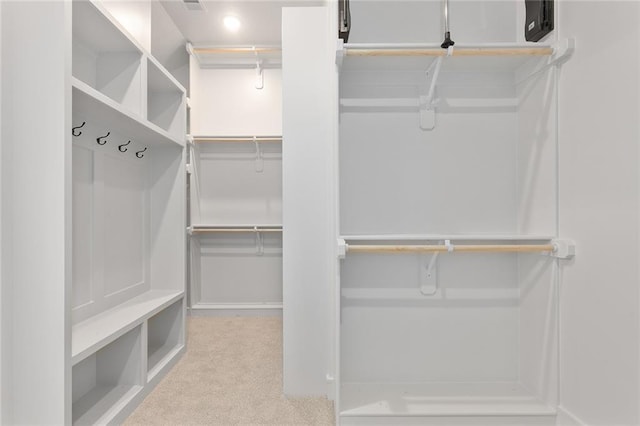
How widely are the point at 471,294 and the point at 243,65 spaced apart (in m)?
2.97

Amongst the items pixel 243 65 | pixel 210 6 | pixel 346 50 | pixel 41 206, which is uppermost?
pixel 210 6

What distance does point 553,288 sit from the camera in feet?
5.46

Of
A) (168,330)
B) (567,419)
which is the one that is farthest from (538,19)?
(168,330)

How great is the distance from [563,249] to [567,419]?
2.43 ft

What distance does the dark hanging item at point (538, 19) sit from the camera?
163cm

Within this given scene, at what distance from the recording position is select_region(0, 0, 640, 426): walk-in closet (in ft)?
4.51

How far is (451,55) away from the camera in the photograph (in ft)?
5.40

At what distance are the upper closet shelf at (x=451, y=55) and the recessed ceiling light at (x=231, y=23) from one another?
5.95 feet

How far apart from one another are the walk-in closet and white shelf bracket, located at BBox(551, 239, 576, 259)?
0.05 ft

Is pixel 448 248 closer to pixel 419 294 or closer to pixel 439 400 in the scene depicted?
pixel 419 294

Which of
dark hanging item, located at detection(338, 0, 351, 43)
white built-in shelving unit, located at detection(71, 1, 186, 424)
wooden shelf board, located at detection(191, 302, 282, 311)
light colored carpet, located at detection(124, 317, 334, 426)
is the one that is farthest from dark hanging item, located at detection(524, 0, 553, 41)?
wooden shelf board, located at detection(191, 302, 282, 311)

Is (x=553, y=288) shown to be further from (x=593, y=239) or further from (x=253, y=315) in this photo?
(x=253, y=315)

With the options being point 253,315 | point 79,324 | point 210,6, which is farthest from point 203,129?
point 79,324

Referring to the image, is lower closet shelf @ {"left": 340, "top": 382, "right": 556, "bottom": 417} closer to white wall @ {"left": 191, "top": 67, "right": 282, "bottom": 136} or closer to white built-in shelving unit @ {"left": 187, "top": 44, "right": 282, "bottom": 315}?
white built-in shelving unit @ {"left": 187, "top": 44, "right": 282, "bottom": 315}
